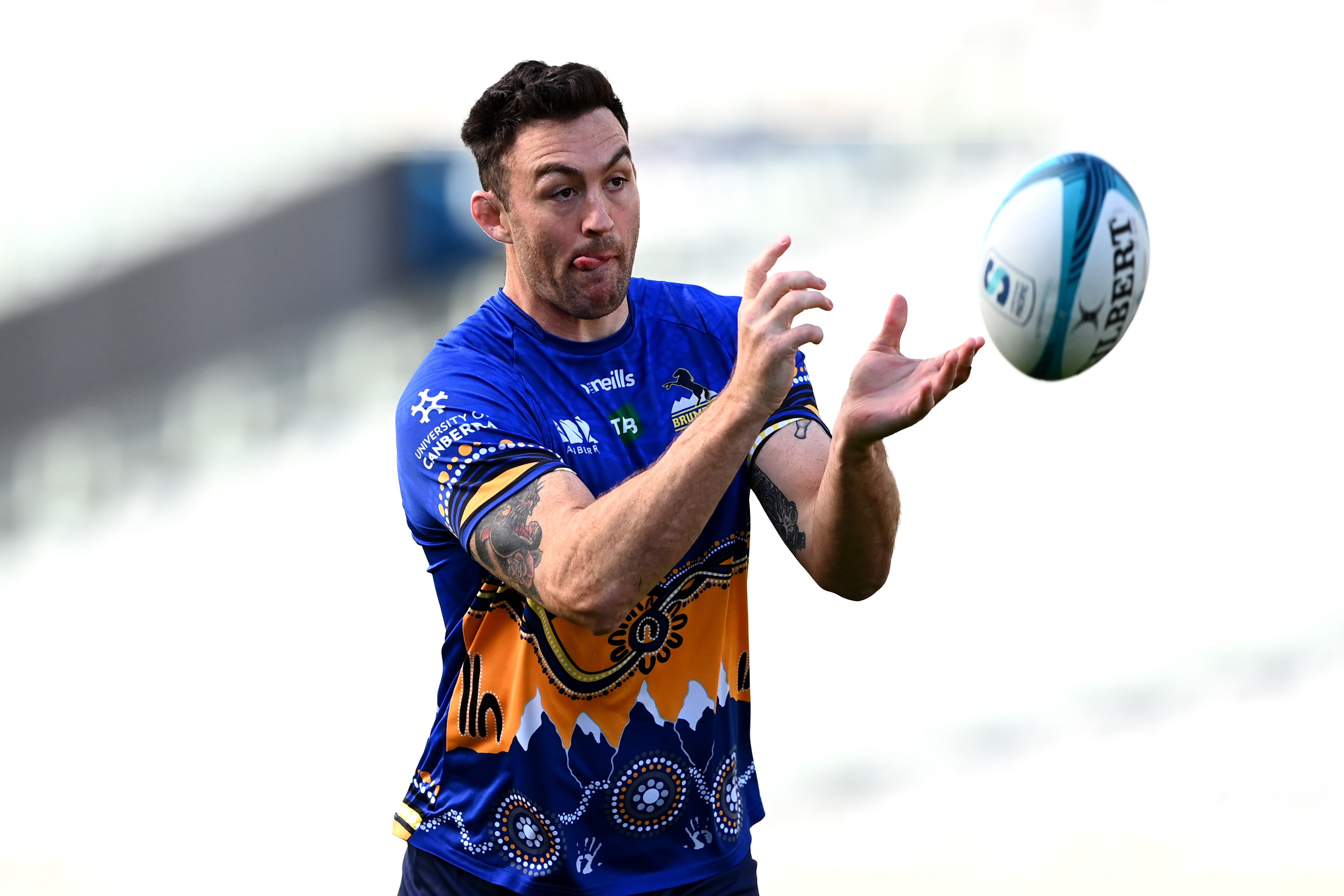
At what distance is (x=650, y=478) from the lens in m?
1.87

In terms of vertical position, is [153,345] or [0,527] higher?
[153,345]

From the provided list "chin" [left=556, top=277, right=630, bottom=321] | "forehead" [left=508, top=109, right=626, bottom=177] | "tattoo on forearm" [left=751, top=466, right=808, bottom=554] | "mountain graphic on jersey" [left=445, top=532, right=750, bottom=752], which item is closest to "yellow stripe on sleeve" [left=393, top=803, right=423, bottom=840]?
"mountain graphic on jersey" [left=445, top=532, right=750, bottom=752]

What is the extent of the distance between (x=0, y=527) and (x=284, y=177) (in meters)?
1.80

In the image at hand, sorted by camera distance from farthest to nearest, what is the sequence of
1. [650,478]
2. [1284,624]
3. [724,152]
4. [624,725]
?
[724,152]
[1284,624]
[624,725]
[650,478]

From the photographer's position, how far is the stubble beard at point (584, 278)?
7.32 feet

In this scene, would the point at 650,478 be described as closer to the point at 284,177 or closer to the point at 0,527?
the point at 284,177

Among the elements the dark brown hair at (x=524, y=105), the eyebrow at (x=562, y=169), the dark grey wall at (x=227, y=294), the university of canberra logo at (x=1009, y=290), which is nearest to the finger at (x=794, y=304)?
the university of canberra logo at (x=1009, y=290)

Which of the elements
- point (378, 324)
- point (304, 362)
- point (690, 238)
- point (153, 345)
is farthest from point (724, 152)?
point (153, 345)

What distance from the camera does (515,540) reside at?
1953 millimetres

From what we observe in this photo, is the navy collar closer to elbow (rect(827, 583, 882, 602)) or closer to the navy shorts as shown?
elbow (rect(827, 583, 882, 602))

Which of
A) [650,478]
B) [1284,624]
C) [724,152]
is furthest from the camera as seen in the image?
[724,152]

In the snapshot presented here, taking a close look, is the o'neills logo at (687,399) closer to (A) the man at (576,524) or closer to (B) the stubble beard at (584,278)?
(A) the man at (576,524)

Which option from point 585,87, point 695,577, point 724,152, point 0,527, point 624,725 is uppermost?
point 724,152

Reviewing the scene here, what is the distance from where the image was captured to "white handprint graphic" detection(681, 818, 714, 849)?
7.18ft
